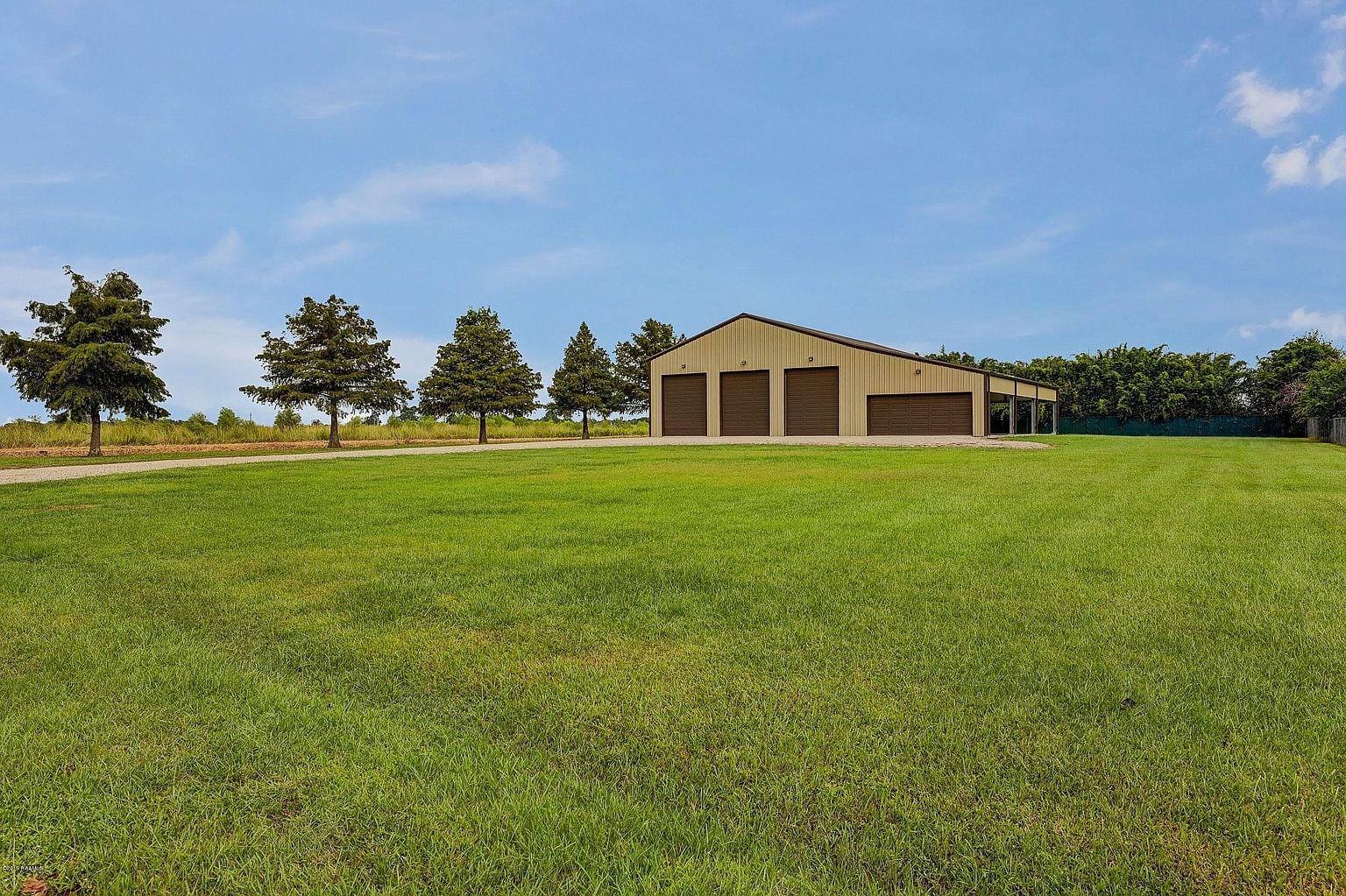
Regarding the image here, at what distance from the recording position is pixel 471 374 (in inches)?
1422

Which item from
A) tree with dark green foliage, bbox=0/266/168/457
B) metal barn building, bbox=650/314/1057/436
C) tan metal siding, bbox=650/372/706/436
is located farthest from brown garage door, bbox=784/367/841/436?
tree with dark green foliage, bbox=0/266/168/457

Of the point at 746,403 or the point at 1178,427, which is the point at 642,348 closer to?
the point at 746,403

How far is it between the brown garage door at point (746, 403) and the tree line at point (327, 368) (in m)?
11.3

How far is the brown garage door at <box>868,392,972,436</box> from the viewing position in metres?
29.0

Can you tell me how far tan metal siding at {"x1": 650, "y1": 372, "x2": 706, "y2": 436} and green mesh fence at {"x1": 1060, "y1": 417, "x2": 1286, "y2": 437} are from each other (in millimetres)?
23461

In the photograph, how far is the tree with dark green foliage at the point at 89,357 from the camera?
21328 millimetres

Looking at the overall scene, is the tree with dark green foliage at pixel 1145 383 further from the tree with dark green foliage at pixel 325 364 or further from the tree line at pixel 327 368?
the tree with dark green foliage at pixel 325 364

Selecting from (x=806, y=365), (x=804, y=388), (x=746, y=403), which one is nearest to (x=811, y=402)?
(x=804, y=388)

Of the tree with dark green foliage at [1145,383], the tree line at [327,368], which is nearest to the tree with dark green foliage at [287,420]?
the tree line at [327,368]

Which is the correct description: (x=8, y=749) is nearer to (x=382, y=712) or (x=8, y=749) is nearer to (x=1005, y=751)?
(x=382, y=712)

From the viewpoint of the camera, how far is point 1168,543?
528 cm

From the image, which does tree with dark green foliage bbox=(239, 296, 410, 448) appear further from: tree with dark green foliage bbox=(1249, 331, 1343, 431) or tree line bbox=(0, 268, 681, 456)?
tree with dark green foliage bbox=(1249, 331, 1343, 431)

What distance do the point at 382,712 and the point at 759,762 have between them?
→ 4.42 feet

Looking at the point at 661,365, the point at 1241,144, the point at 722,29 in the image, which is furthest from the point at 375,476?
the point at 1241,144
